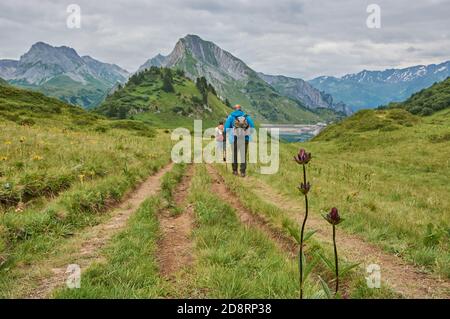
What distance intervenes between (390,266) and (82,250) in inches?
226

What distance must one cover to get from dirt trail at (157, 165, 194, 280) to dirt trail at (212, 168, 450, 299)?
115 inches

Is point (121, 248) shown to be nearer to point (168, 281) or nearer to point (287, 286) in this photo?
point (168, 281)

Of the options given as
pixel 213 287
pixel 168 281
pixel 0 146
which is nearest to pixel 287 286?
pixel 213 287

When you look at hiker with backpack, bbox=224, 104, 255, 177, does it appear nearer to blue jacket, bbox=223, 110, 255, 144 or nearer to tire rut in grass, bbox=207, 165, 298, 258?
blue jacket, bbox=223, 110, 255, 144

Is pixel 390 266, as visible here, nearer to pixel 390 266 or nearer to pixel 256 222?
pixel 390 266

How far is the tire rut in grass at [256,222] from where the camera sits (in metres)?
7.63

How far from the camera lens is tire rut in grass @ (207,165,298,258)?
763 cm

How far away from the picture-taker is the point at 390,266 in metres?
6.68

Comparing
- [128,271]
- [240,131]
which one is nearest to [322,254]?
[128,271]

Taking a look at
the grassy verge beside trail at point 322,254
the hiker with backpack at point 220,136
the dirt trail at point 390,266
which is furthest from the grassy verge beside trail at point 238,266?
the hiker with backpack at point 220,136

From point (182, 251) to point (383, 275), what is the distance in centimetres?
362

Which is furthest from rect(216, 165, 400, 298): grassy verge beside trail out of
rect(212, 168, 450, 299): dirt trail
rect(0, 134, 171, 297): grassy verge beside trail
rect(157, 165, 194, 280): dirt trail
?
rect(0, 134, 171, 297): grassy verge beside trail
